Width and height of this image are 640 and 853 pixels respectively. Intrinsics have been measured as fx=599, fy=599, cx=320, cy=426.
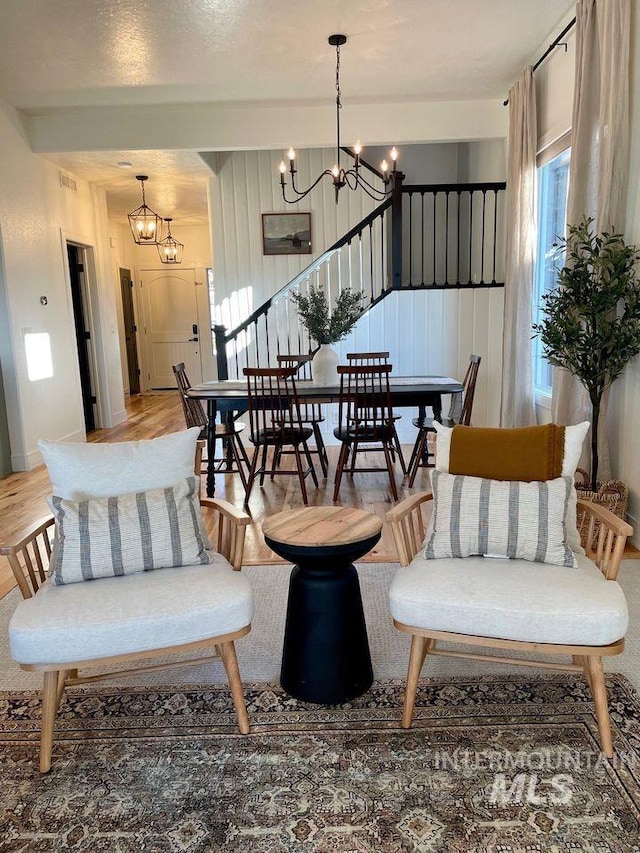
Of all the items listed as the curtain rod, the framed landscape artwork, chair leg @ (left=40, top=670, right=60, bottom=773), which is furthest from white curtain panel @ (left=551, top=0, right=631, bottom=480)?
the framed landscape artwork

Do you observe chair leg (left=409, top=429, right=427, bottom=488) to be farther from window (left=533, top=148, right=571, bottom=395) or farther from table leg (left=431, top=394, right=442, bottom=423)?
window (left=533, top=148, right=571, bottom=395)

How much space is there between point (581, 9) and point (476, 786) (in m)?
4.11

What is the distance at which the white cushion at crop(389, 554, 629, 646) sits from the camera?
68.4 inches

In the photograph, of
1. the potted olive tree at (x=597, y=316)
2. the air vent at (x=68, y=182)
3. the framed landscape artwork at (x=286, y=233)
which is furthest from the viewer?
the framed landscape artwork at (x=286, y=233)

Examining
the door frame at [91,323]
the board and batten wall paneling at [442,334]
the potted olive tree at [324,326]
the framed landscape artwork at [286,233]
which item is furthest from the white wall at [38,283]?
the board and batten wall paneling at [442,334]

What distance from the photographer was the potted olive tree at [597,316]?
3074 mm

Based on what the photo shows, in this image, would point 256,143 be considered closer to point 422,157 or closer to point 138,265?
point 422,157

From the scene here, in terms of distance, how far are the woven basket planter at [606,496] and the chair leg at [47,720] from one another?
260cm

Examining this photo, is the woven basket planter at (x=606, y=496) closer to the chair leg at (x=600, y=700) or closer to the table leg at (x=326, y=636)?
the chair leg at (x=600, y=700)

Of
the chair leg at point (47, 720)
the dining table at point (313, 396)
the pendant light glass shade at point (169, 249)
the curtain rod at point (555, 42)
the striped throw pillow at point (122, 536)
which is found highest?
the curtain rod at point (555, 42)

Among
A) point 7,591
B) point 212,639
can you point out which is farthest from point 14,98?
point 212,639

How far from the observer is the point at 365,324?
19.6ft

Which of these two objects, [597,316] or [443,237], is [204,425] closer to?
[597,316]

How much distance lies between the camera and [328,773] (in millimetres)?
1743
